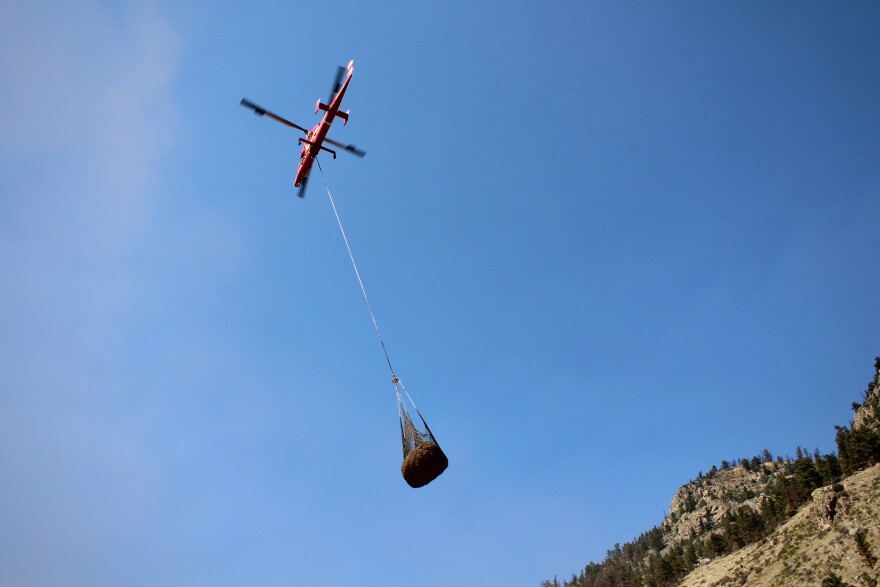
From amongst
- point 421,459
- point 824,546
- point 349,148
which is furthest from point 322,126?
point 824,546

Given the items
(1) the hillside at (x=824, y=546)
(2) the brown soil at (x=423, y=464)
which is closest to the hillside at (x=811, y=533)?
(1) the hillside at (x=824, y=546)

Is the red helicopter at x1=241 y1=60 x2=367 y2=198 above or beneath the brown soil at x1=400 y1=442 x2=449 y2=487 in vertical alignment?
above

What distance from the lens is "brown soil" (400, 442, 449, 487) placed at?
16.1 metres

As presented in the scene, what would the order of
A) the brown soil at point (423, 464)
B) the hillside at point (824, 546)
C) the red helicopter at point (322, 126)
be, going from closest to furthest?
the brown soil at point (423, 464) → the red helicopter at point (322, 126) → the hillside at point (824, 546)

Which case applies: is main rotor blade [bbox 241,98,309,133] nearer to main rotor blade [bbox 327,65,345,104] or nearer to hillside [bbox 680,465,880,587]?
main rotor blade [bbox 327,65,345,104]

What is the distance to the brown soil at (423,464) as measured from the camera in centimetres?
1611

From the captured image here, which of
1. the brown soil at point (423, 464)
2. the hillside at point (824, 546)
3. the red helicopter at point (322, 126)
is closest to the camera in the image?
the brown soil at point (423, 464)

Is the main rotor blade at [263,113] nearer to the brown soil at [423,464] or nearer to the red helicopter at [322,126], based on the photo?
the red helicopter at [322,126]

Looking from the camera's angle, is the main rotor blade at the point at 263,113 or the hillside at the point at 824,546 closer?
the main rotor blade at the point at 263,113

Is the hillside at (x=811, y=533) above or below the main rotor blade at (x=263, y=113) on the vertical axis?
below

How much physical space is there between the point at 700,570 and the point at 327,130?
9613 cm

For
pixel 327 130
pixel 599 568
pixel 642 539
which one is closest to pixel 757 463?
pixel 642 539

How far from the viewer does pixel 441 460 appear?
16328 mm

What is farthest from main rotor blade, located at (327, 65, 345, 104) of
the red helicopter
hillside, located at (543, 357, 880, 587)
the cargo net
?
hillside, located at (543, 357, 880, 587)
